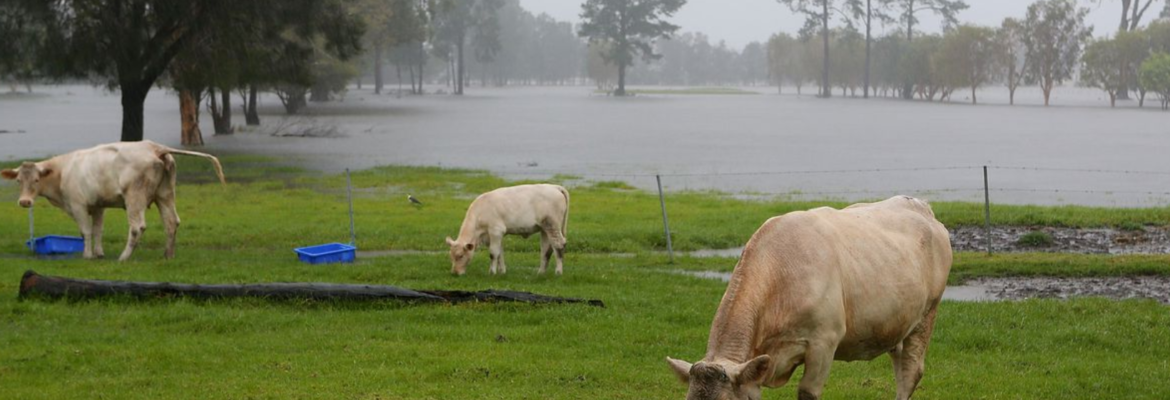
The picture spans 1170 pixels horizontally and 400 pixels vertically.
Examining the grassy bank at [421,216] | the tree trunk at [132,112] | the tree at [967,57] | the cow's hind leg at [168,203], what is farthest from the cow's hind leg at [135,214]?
the tree at [967,57]

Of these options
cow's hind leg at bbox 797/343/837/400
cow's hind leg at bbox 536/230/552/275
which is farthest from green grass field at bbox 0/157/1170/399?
cow's hind leg at bbox 797/343/837/400

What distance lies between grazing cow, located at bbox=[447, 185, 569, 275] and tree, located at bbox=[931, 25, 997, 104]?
366 feet

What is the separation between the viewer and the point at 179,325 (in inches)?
456

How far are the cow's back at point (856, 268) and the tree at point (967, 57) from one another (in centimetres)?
11781

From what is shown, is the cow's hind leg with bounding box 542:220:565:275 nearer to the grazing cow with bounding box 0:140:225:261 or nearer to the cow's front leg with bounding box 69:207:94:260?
the grazing cow with bounding box 0:140:225:261

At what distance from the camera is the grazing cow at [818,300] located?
6328mm

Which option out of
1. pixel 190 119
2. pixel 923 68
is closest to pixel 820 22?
pixel 923 68

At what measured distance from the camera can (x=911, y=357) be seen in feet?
26.4

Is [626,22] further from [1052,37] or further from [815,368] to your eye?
[815,368]

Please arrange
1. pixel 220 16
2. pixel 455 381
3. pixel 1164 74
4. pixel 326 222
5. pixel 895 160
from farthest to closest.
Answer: pixel 1164 74
pixel 895 160
pixel 220 16
pixel 326 222
pixel 455 381

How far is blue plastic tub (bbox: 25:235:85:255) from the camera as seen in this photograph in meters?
17.6

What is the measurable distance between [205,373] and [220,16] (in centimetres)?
2661

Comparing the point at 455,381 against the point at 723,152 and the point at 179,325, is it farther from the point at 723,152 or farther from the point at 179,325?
the point at 723,152

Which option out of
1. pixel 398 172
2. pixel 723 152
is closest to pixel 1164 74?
pixel 723 152
